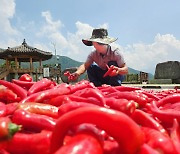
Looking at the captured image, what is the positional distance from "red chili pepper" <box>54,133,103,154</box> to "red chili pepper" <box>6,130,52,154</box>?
0.19 meters

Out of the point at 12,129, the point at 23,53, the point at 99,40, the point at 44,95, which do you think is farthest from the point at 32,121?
the point at 23,53

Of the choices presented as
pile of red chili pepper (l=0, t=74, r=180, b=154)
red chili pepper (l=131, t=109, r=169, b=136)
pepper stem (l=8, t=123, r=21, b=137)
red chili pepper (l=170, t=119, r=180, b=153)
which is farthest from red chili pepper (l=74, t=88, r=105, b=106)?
pepper stem (l=8, t=123, r=21, b=137)

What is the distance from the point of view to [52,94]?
203 centimetres

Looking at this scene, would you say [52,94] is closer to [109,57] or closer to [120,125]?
[120,125]

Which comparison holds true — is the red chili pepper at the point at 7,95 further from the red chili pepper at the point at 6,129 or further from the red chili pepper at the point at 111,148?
the red chili pepper at the point at 111,148

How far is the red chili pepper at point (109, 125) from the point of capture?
101 cm

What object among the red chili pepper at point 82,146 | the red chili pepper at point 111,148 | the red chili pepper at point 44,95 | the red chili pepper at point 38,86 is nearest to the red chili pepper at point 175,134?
the red chili pepper at point 111,148

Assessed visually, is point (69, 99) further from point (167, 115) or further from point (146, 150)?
point (146, 150)

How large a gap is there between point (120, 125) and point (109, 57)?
201 inches

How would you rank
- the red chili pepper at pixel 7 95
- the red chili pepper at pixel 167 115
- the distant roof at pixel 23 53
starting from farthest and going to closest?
the distant roof at pixel 23 53
the red chili pepper at pixel 7 95
the red chili pepper at pixel 167 115

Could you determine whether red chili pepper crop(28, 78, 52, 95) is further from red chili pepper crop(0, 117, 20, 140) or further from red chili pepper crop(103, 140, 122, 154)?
red chili pepper crop(103, 140, 122, 154)

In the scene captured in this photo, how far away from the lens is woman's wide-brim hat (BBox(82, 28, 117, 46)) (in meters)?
6.12

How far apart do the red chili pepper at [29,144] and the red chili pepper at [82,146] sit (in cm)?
19

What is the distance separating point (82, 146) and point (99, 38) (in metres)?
5.43
